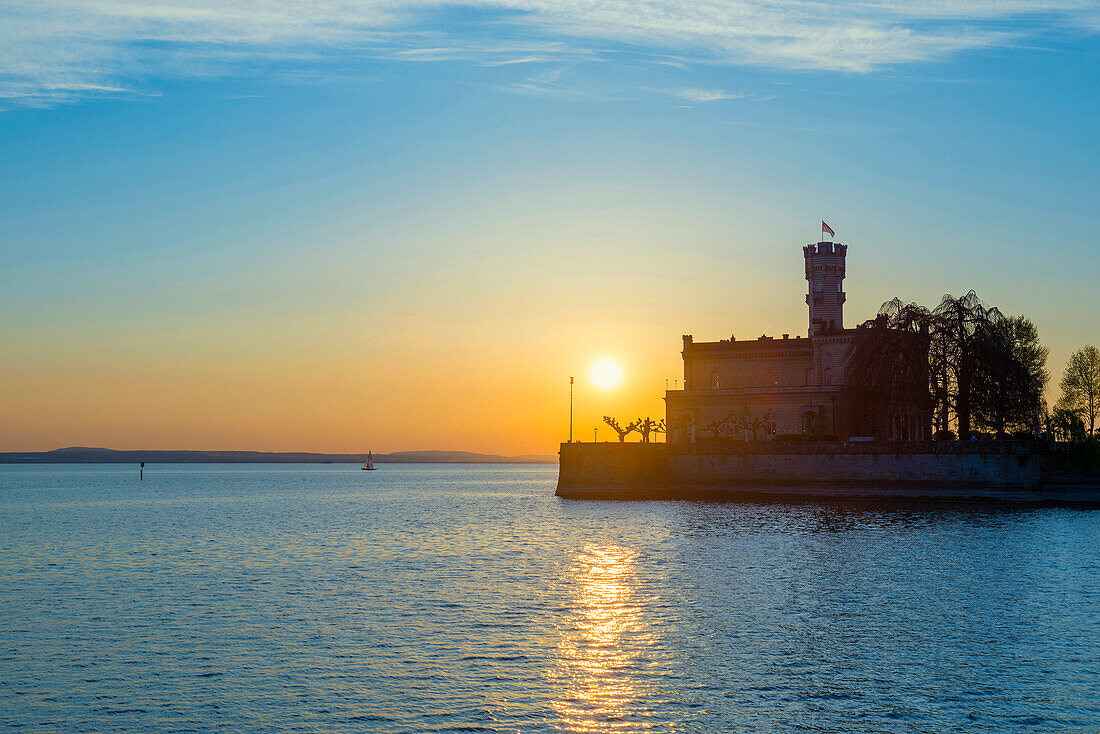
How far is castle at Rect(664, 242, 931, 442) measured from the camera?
95.8 metres

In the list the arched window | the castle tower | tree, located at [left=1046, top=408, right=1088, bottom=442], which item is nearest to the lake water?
tree, located at [left=1046, top=408, right=1088, bottom=442]

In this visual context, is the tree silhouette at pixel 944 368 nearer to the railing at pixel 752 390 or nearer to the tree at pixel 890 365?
the tree at pixel 890 365

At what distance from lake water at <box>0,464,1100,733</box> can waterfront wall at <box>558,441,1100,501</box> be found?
2185 centimetres

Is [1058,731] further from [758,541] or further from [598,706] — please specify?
[758,541]

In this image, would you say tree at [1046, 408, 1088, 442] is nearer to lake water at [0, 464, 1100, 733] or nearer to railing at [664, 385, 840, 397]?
railing at [664, 385, 840, 397]

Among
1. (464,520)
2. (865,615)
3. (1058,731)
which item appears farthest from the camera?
(464,520)

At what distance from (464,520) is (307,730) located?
54.8 m

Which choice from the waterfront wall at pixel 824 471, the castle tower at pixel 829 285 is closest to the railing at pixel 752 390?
the castle tower at pixel 829 285

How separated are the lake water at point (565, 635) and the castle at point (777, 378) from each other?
4462cm

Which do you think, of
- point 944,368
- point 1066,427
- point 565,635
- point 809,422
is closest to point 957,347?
point 944,368

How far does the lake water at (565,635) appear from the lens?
18578mm

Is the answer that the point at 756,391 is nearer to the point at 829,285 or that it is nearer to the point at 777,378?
the point at 777,378

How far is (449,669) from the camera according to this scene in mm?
21703

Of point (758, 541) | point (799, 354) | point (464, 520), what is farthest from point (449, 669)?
point (799, 354)
